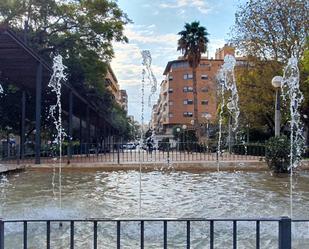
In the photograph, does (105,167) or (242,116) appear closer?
(105,167)

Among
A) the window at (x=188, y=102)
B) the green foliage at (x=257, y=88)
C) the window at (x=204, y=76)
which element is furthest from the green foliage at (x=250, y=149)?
the window at (x=188, y=102)

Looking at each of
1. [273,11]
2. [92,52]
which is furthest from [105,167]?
[273,11]

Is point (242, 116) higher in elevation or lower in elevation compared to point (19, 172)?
higher

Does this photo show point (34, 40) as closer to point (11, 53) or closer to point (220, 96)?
point (11, 53)

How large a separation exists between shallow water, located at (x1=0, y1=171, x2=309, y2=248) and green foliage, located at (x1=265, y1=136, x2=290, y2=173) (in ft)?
2.65

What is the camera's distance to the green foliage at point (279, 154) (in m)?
17.2

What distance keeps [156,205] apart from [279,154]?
845 cm

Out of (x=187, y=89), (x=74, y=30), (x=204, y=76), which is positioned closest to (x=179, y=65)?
(x=187, y=89)

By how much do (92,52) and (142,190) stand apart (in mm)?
22094

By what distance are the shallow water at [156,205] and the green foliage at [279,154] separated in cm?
81

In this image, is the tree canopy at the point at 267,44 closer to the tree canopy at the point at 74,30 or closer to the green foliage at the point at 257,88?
the green foliage at the point at 257,88

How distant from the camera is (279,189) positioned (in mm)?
13125

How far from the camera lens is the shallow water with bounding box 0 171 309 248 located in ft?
22.4

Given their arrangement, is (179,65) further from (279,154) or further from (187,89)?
(279,154)
